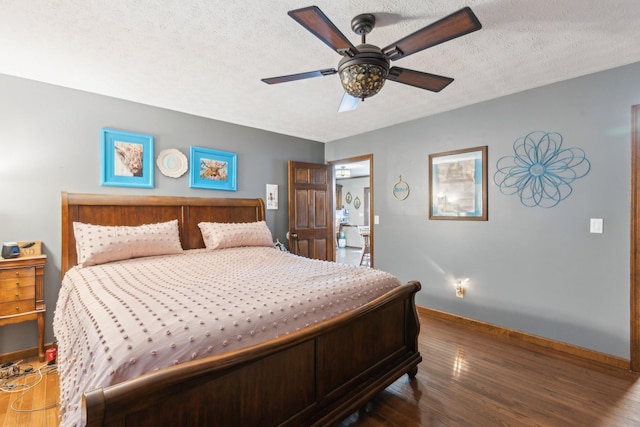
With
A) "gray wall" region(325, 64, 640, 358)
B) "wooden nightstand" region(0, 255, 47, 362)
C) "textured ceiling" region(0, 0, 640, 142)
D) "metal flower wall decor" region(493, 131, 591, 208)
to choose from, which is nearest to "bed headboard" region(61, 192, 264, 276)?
A: "wooden nightstand" region(0, 255, 47, 362)

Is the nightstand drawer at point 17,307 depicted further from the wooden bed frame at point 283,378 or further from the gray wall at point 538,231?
the gray wall at point 538,231

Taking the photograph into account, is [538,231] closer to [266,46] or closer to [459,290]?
[459,290]

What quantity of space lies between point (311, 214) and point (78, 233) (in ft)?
9.23

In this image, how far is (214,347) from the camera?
1.23 metres

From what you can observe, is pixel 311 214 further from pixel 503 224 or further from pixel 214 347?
pixel 214 347

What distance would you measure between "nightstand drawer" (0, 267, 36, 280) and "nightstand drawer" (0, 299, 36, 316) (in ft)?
0.70

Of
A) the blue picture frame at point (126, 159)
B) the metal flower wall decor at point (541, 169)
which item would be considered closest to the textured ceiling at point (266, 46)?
the blue picture frame at point (126, 159)

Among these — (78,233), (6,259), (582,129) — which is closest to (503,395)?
(582,129)

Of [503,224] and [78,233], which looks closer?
[78,233]

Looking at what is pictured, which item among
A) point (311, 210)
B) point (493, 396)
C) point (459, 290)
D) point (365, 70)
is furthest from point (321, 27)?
point (311, 210)

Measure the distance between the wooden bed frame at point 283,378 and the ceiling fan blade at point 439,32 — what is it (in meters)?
1.49

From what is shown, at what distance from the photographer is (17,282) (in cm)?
239

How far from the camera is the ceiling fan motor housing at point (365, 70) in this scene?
1577 mm

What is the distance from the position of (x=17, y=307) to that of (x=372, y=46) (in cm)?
330
